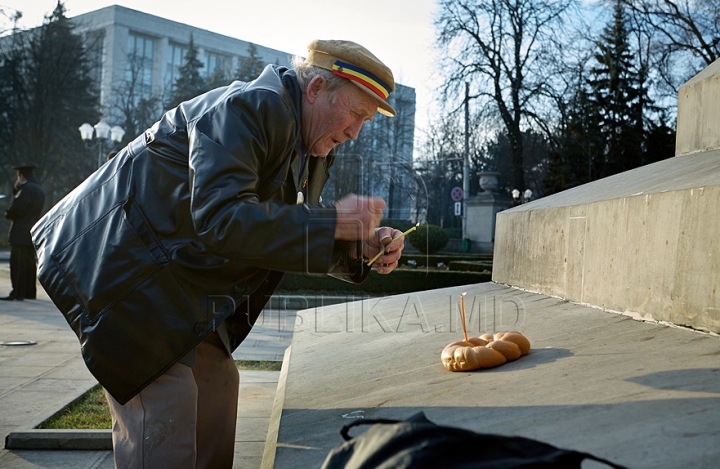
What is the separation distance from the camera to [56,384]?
539 centimetres

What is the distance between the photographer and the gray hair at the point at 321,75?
2301mm

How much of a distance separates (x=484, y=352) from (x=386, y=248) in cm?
86

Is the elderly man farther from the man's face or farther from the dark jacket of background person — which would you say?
the dark jacket of background person

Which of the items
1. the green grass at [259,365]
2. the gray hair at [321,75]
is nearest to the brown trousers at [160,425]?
the gray hair at [321,75]

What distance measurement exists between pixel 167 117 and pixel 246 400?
3285 mm

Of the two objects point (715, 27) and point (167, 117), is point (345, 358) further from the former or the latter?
point (715, 27)

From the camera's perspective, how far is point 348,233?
2.04 meters

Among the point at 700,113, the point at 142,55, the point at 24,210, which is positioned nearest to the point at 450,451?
the point at 700,113

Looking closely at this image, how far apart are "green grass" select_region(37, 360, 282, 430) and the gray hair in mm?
2878

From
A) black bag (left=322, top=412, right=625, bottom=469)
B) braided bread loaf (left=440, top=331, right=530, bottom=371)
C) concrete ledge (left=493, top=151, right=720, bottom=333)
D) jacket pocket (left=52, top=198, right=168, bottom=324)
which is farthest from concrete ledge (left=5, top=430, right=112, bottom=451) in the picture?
black bag (left=322, top=412, right=625, bottom=469)

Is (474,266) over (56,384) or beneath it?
over

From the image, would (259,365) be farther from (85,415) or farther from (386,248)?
(386,248)

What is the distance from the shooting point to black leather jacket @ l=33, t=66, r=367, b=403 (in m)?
1.94

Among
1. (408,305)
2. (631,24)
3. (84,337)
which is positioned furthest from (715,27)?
(84,337)
